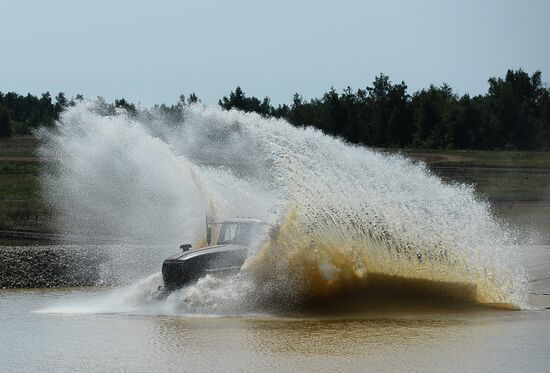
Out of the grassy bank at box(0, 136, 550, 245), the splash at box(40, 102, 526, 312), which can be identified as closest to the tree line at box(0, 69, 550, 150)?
the grassy bank at box(0, 136, 550, 245)

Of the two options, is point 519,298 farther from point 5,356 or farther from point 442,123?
point 442,123

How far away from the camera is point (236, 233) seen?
69.8ft

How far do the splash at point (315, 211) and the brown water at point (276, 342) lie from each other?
995 mm

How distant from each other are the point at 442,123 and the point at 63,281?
241ft

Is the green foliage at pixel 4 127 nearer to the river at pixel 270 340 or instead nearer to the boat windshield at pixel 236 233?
the boat windshield at pixel 236 233

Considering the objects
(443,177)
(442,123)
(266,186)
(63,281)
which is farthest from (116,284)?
(442,123)

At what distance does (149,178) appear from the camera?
27.1 m

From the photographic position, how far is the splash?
19.8m

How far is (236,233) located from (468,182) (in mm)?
35106

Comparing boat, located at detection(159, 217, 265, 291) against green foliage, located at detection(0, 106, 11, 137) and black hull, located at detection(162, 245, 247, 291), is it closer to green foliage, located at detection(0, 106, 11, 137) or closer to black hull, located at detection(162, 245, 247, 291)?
black hull, located at detection(162, 245, 247, 291)

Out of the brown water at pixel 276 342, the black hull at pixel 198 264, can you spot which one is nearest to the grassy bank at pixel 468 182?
the black hull at pixel 198 264

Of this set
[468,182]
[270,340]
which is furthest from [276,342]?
[468,182]

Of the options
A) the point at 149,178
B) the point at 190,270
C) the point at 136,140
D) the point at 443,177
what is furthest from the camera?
the point at 443,177

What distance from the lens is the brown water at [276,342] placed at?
1369 centimetres
